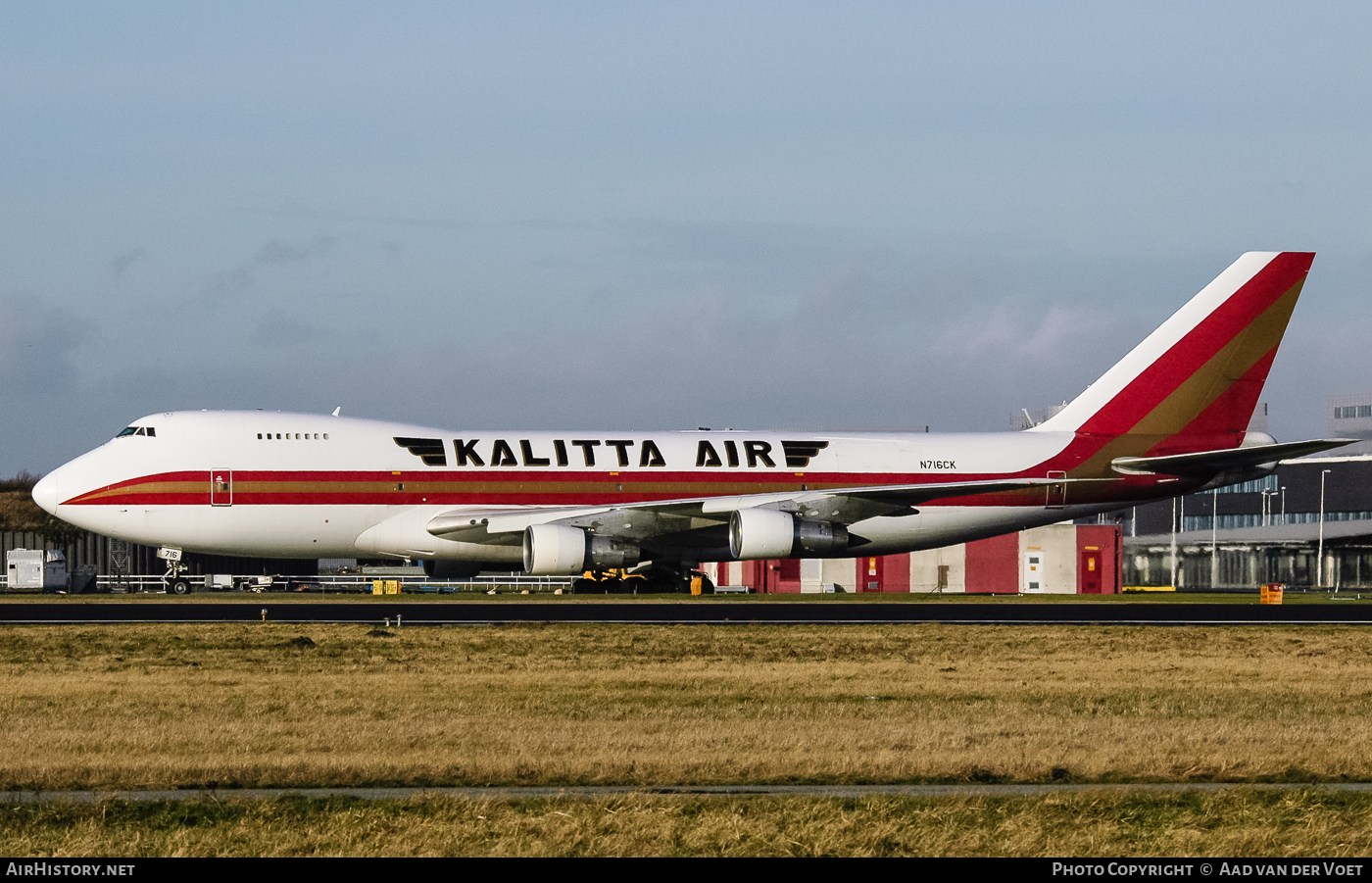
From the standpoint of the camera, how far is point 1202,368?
44781 millimetres

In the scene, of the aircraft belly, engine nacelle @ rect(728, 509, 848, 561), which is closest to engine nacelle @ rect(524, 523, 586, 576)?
engine nacelle @ rect(728, 509, 848, 561)

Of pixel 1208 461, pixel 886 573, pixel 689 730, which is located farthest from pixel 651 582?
pixel 689 730

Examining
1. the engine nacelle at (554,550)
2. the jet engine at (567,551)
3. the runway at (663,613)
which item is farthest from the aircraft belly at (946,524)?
the engine nacelle at (554,550)

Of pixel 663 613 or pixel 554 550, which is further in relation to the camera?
pixel 554 550

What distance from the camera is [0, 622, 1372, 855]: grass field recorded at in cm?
1037

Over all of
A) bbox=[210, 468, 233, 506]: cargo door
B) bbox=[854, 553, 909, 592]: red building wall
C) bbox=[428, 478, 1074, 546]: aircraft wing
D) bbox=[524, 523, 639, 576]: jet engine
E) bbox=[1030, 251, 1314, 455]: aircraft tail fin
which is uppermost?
bbox=[1030, 251, 1314, 455]: aircraft tail fin

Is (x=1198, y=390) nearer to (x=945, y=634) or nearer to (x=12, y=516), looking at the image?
(x=945, y=634)

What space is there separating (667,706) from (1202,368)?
101 ft

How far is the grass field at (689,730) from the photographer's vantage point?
1037 centimetres

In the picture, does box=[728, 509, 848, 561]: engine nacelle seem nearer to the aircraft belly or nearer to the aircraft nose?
the aircraft belly

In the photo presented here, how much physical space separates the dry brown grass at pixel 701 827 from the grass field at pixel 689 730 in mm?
28

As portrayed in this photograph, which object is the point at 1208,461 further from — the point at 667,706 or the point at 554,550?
the point at 667,706

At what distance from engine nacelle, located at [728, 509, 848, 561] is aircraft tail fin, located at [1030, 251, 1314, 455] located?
32.2 feet

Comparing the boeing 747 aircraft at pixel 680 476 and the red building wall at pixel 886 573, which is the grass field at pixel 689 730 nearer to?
the boeing 747 aircraft at pixel 680 476
